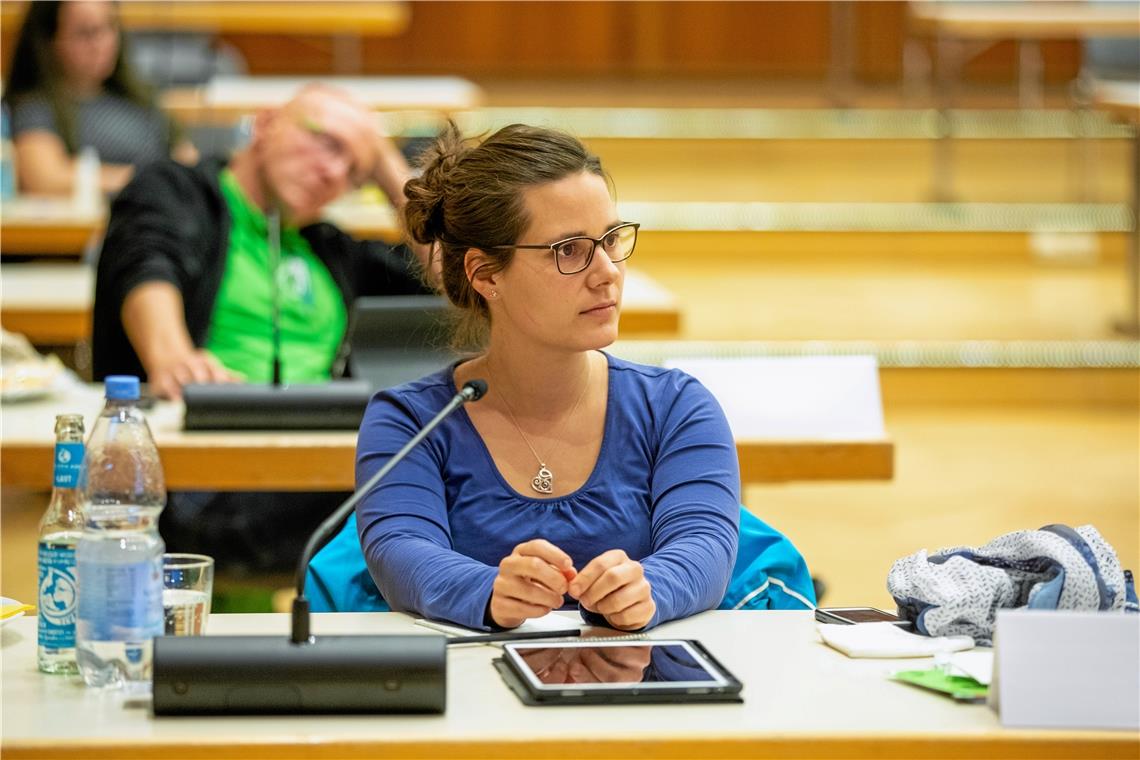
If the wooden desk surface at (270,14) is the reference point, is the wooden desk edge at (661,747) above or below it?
below

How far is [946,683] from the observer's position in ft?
4.67

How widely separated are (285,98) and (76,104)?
65 cm

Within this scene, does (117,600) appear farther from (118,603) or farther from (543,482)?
(543,482)

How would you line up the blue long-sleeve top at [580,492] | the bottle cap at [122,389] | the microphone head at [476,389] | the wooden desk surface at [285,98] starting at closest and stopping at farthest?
the bottle cap at [122,389] < the microphone head at [476,389] < the blue long-sleeve top at [580,492] < the wooden desk surface at [285,98]

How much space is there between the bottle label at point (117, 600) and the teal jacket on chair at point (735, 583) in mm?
492

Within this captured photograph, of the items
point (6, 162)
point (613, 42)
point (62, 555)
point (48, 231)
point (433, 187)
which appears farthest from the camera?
point (613, 42)

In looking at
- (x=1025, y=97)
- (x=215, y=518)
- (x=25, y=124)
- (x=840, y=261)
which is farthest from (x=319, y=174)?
(x=1025, y=97)

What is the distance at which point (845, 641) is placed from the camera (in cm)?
154

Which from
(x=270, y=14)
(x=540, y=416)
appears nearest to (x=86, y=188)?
(x=270, y=14)

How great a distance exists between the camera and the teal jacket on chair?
1.88 meters

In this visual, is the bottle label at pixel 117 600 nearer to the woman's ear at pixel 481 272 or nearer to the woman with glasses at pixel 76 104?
the woman's ear at pixel 481 272

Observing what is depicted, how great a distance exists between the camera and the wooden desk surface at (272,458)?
2482 mm

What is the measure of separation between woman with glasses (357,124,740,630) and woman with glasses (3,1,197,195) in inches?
135

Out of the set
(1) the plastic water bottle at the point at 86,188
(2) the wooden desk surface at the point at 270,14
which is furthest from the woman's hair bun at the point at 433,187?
(2) the wooden desk surface at the point at 270,14
